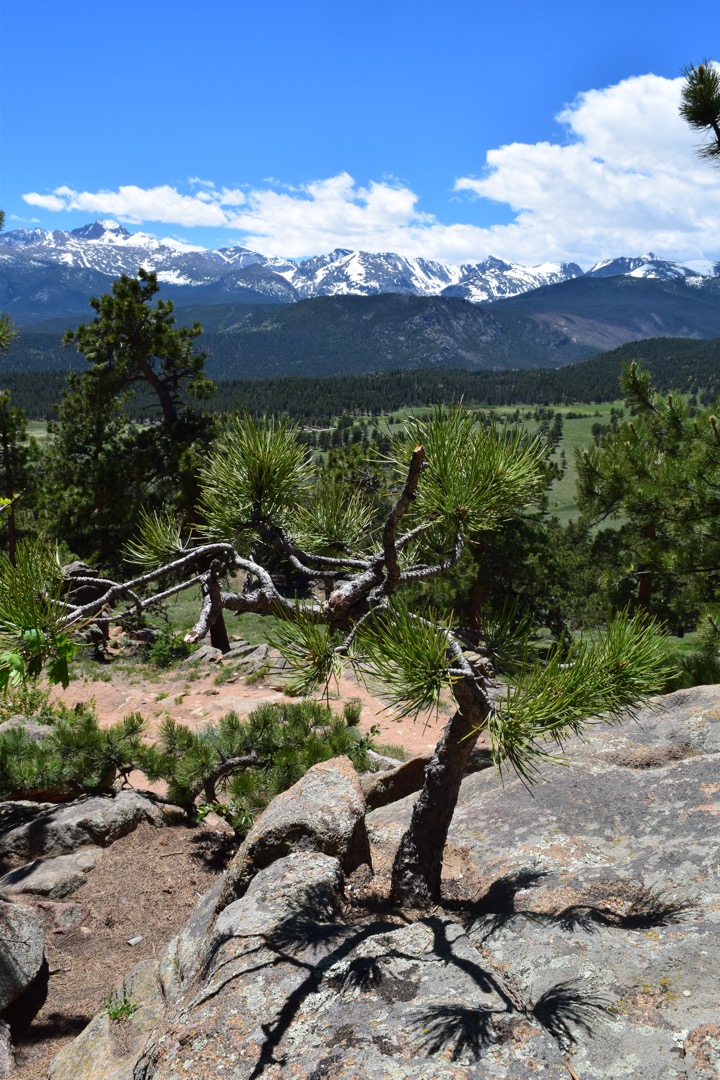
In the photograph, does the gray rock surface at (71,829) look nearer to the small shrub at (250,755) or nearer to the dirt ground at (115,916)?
the dirt ground at (115,916)

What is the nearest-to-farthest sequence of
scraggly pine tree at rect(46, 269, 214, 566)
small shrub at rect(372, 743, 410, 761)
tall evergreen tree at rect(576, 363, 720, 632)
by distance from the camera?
tall evergreen tree at rect(576, 363, 720, 632), small shrub at rect(372, 743, 410, 761), scraggly pine tree at rect(46, 269, 214, 566)

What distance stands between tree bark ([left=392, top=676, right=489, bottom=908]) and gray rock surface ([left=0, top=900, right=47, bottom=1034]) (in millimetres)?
3792

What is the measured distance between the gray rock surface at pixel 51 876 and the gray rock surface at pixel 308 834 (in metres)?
3.50

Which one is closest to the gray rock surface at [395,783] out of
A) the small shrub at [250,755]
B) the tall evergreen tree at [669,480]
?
the small shrub at [250,755]

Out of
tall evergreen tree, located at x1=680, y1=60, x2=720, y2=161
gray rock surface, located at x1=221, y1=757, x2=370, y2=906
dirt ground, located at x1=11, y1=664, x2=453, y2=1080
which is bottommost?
dirt ground, located at x1=11, y1=664, x2=453, y2=1080

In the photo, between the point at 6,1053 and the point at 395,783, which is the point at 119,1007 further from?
the point at 395,783

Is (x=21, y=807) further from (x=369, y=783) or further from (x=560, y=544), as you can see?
(x=560, y=544)

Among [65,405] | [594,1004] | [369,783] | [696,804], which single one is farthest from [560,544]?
[594,1004]

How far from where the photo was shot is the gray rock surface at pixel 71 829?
8.57m

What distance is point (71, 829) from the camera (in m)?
8.58

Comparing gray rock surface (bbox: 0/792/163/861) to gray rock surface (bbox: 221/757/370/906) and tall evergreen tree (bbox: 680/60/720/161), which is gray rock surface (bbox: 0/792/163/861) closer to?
gray rock surface (bbox: 221/757/370/906)

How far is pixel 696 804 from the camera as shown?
5.26 m

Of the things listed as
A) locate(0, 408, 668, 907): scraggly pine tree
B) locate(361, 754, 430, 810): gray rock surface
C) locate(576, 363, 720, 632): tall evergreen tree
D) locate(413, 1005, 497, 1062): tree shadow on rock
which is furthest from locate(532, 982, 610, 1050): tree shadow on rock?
locate(576, 363, 720, 632): tall evergreen tree

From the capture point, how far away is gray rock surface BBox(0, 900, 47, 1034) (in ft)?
19.6
